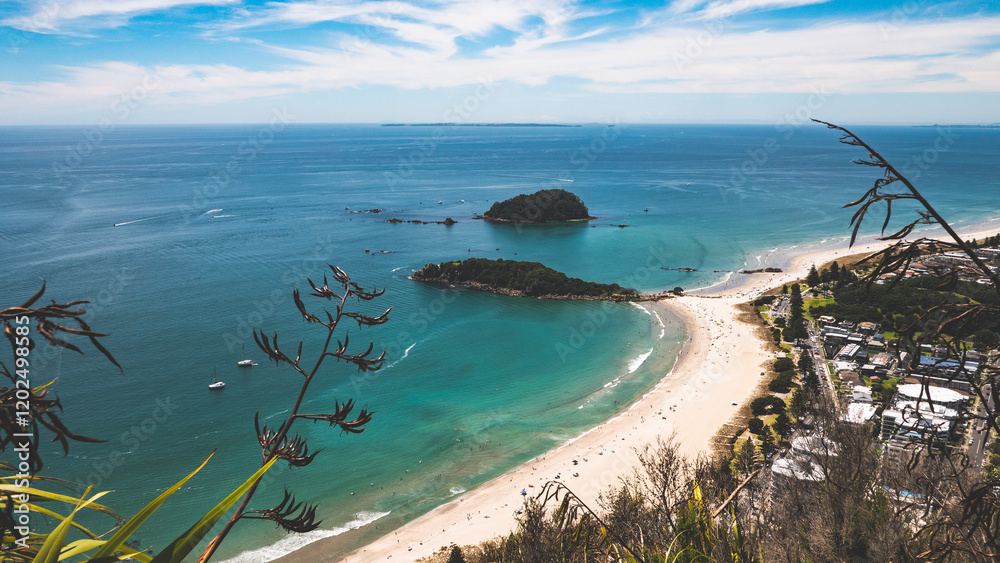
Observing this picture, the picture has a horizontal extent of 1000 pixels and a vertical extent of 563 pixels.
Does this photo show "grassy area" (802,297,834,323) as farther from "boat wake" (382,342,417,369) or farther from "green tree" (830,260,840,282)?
"boat wake" (382,342,417,369)

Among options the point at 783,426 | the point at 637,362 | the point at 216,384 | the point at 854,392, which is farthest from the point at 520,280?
the point at 854,392

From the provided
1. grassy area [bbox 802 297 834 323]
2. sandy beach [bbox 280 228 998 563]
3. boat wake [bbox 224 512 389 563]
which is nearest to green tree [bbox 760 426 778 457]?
sandy beach [bbox 280 228 998 563]

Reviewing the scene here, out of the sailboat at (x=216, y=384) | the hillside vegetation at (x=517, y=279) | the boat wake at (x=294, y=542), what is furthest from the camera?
the hillside vegetation at (x=517, y=279)

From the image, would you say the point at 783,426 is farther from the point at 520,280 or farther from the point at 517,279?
the point at 517,279

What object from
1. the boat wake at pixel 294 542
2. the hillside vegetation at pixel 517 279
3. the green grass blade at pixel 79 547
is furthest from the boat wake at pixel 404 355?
the green grass blade at pixel 79 547

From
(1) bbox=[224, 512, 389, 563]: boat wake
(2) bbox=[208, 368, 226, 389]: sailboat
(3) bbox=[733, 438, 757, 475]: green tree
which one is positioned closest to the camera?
(3) bbox=[733, 438, 757, 475]: green tree

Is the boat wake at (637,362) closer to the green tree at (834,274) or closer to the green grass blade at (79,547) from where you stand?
the green tree at (834,274)
